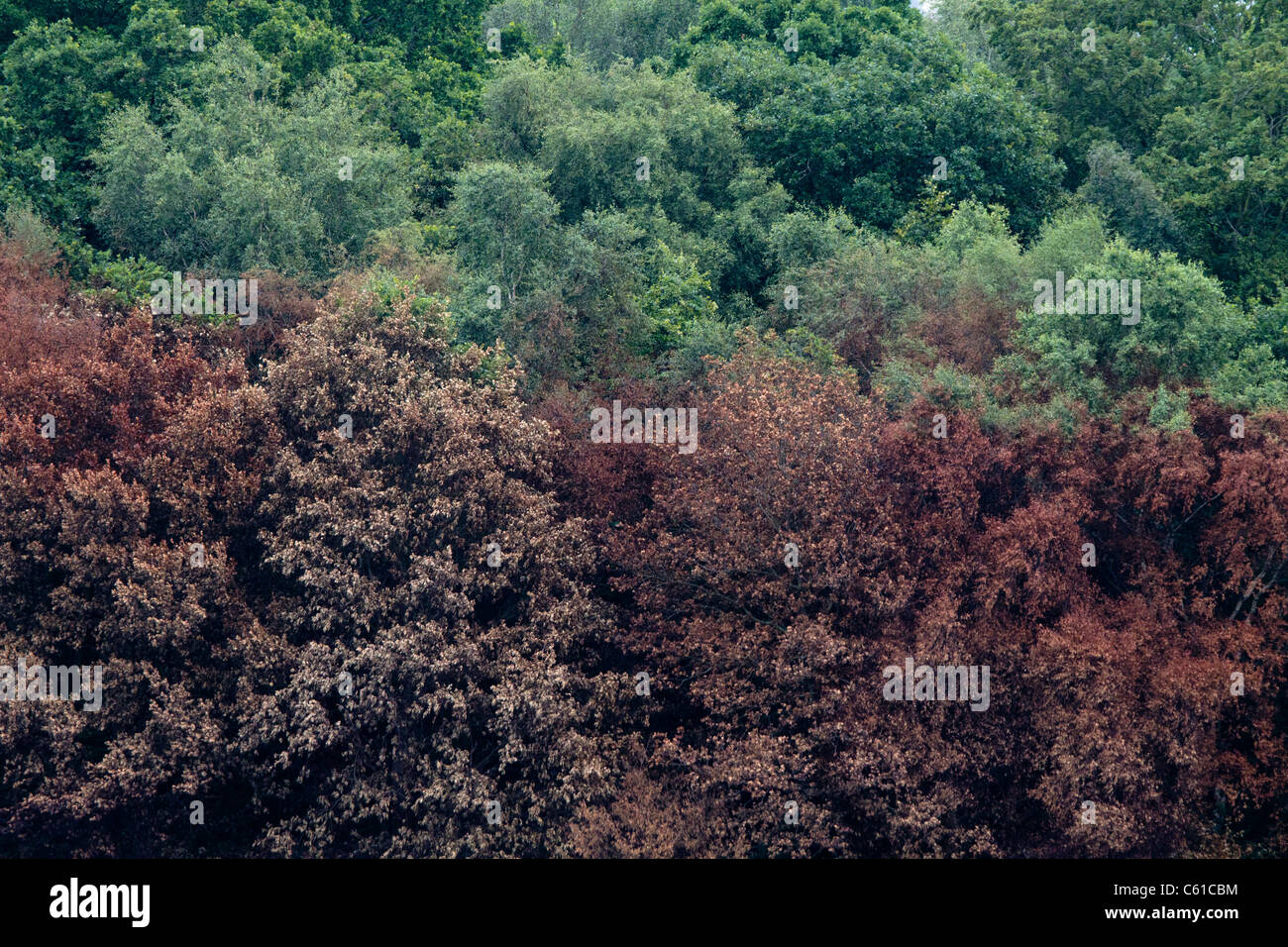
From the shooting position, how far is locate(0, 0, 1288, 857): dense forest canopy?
23.5 m
